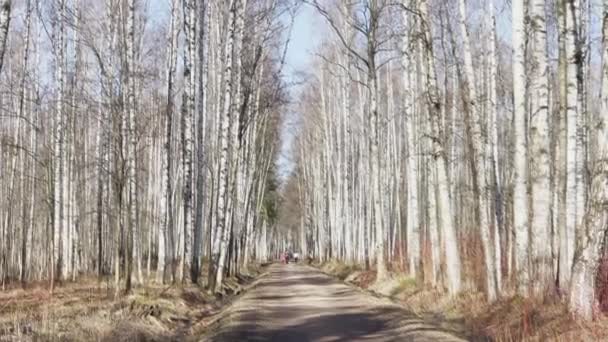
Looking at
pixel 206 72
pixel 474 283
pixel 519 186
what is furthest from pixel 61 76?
pixel 519 186

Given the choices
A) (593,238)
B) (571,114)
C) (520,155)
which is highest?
(571,114)

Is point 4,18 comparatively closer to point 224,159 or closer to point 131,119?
point 131,119

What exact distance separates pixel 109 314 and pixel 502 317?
23.7 feet

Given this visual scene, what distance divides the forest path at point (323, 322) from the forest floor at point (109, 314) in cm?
95

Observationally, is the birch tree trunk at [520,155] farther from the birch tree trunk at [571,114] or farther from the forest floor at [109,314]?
the forest floor at [109,314]

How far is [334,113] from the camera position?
4959 centimetres

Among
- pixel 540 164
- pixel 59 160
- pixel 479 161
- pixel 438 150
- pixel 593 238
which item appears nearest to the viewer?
pixel 593 238

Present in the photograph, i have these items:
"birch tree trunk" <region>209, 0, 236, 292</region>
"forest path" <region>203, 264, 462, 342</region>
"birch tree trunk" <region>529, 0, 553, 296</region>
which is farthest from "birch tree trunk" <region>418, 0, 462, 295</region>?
"birch tree trunk" <region>209, 0, 236, 292</region>

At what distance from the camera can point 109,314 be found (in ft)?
45.2

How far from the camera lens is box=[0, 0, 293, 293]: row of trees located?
2194cm

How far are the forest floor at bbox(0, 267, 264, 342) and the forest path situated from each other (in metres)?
0.95

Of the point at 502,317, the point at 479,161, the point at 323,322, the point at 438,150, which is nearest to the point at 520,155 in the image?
the point at 502,317

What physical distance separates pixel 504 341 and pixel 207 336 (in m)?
5.01

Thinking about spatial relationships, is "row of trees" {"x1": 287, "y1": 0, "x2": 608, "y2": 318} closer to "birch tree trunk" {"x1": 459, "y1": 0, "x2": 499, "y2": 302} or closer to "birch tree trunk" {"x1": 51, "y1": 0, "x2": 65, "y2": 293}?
"birch tree trunk" {"x1": 459, "y1": 0, "x2": 499, "y2": 302}
